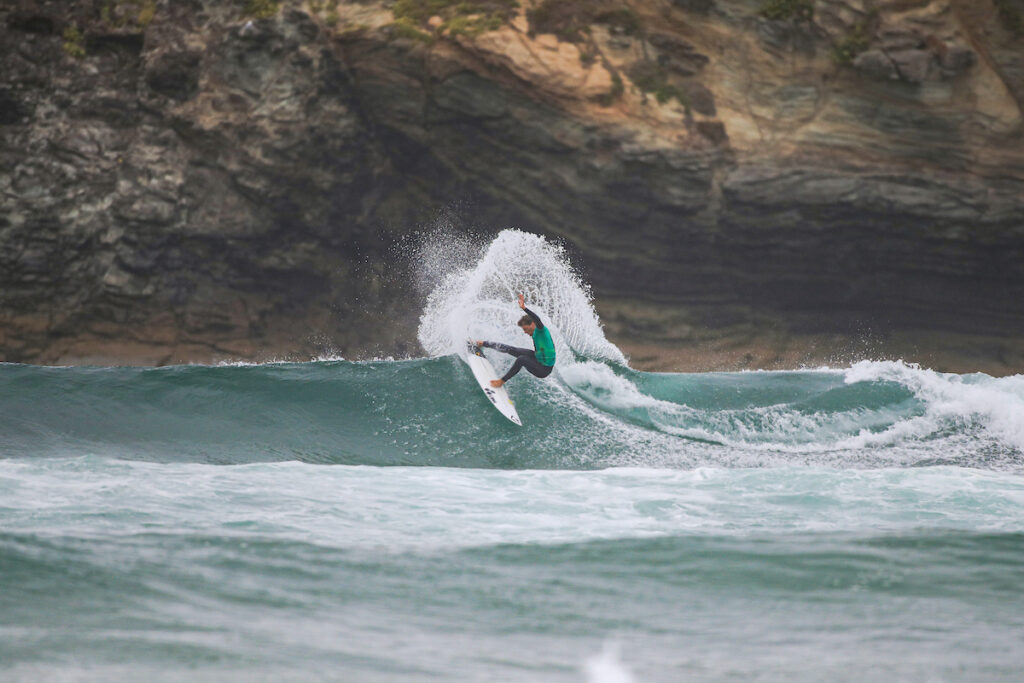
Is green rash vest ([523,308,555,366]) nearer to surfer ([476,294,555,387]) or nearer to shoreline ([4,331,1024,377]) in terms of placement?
surfer ([476,294,555,387])

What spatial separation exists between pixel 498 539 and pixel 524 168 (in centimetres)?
1320

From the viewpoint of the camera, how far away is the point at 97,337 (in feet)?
61.7

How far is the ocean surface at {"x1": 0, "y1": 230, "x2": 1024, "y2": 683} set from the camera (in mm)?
4531

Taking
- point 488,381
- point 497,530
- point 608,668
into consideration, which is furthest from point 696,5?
point 608,668

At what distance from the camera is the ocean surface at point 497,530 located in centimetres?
453

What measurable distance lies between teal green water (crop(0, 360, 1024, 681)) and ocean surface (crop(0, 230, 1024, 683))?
1.1 inches

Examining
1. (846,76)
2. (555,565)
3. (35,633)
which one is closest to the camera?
(35,633)

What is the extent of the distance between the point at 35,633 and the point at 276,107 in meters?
15.6

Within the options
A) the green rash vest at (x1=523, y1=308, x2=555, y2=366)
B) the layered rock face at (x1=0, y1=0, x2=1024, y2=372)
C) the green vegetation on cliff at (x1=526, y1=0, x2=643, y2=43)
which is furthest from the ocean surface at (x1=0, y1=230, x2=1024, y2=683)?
the green vegetation on cliff at (x1=526, y1=0, x2=643, y2=43)

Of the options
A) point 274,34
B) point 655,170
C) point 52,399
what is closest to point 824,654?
point 52,399

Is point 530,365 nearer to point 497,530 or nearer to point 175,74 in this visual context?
point 497,530

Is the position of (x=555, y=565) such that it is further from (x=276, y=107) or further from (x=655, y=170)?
(x=276, y=107)

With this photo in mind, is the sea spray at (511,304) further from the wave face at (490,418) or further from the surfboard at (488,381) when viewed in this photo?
the wave face at (490,418)

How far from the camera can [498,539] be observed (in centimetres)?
660
